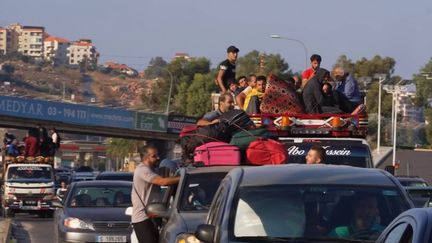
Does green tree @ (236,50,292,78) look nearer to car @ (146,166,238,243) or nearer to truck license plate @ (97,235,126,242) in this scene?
truck license plate @ (97,235,126,242)

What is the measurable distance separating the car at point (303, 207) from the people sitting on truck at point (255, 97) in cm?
822

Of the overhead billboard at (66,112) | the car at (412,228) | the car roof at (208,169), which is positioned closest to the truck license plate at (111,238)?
the car roof at (208,169)

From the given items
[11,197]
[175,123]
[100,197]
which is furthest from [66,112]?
[100,197]

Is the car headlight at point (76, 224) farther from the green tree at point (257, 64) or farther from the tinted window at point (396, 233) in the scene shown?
the green tree at point (257, 64)

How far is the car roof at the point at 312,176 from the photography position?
10.1 m

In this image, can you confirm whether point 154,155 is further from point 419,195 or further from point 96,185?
point 419,195

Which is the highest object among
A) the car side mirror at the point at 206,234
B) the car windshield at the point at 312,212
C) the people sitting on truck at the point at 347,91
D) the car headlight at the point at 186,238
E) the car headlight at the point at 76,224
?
the people sitting on truck at the point at 347,91

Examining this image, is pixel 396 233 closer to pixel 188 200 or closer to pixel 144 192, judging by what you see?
pixel 188 200

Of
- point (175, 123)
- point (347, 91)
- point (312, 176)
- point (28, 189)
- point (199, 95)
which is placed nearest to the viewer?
point (312, 176)

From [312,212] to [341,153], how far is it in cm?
721

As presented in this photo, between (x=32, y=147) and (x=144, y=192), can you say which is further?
(x=32, y=147)

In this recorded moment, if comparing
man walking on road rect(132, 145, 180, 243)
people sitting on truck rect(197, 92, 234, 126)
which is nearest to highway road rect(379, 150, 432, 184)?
people sitting on truck rect(197, 92, 234, 126)

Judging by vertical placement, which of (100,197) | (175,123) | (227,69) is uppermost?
(227,69)

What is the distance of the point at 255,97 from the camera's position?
18703 millimetres
